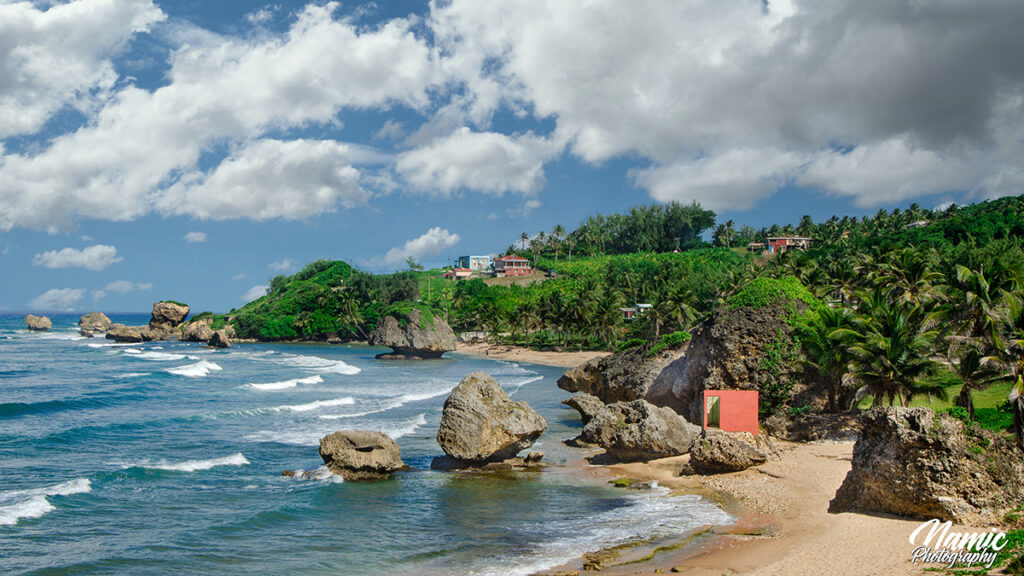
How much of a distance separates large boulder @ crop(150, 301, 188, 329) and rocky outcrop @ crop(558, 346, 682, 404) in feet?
326

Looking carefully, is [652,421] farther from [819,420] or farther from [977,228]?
[977,228]

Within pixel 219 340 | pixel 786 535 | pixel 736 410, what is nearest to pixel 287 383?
pixel 736 410

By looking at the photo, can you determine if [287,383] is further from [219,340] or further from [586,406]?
[219,340]

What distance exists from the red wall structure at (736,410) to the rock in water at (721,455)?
2.79 m

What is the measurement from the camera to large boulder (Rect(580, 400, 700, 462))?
25.8 meters

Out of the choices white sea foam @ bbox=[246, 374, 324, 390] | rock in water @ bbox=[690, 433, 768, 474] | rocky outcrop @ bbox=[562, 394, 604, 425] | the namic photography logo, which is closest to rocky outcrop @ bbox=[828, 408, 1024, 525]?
the namic photography logo

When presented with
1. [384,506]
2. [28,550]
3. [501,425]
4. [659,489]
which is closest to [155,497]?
[28,550]

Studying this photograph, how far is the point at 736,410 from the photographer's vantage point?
87.4 feet

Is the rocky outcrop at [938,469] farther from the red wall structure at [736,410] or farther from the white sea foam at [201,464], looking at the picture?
the white sea foam at [201,464]

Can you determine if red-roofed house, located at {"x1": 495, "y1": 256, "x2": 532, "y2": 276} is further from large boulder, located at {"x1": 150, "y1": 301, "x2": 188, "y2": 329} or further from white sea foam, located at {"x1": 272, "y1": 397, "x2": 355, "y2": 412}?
white sea foam, located at {"x1": 272, "y1": 397, "x2": 355, "y2": 412}

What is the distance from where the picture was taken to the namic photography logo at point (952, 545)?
40.6ft

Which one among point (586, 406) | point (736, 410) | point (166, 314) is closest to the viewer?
point (736, 410)

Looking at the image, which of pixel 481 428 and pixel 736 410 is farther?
pixel 736 410

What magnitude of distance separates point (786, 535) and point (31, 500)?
22236mm
